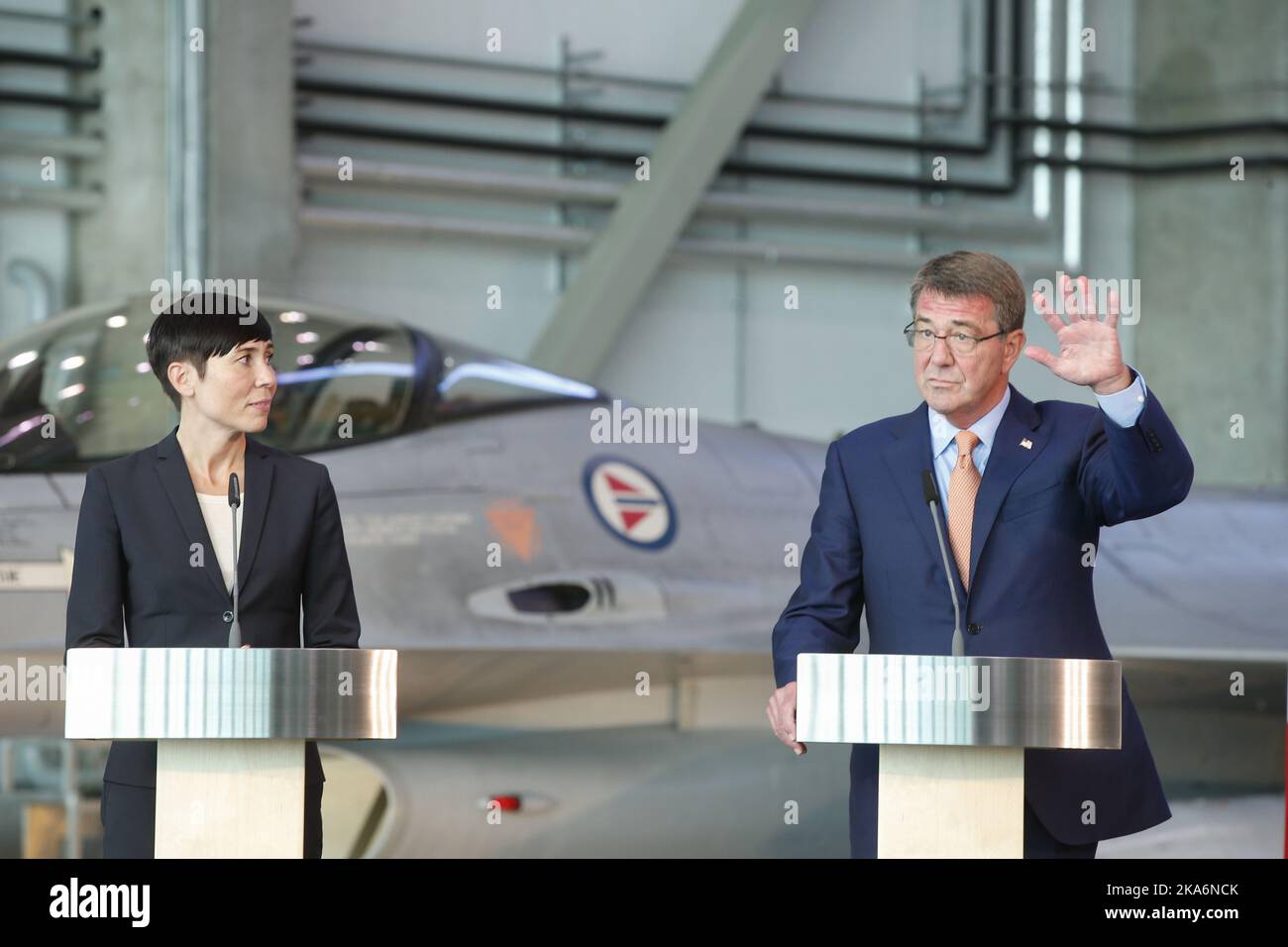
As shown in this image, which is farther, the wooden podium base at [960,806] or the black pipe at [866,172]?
the black pipe at [866,172]

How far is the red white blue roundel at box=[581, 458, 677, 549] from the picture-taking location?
4.91m

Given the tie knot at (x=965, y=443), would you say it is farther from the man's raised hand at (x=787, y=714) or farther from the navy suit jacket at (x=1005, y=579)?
the man's raised hand at (x=787, y=714)

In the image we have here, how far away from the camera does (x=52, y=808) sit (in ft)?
13.4

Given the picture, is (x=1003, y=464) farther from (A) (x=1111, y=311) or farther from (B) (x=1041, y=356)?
(A) (x=1111, y=311)

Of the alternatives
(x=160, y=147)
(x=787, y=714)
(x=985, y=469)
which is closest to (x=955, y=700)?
(x=787, y=714)

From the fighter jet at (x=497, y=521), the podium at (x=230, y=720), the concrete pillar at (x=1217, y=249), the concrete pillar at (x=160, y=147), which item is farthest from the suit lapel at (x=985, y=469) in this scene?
the concrete pillar at (x=1217, y=249)

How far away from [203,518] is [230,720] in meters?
0.52

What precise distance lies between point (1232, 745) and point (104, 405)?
3749mm

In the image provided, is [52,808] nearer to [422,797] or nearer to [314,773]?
[422,797]

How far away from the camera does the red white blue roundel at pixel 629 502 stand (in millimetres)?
4906

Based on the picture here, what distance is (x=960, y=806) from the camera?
2055 millimetres

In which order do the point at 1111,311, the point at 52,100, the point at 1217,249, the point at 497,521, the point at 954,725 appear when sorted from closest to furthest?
1. the point at 954,725
2. the point at 1111,311
3. the point at 497,521
4. the point at 52,100
5. the point at 1217,249

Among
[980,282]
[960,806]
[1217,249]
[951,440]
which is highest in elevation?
[1217,249]
